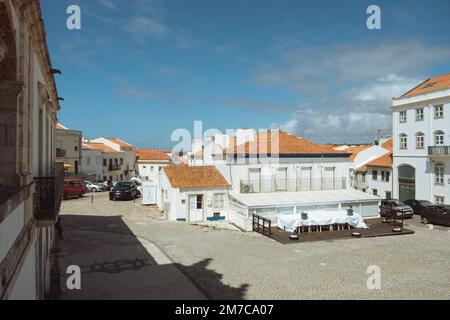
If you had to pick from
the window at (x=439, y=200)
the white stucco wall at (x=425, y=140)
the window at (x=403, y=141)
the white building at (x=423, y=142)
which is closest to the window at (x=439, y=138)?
the white building at (x=423, y=142)

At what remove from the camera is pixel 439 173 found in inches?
1126

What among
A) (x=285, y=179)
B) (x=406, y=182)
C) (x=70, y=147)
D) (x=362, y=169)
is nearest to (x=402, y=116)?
(x=406, y=182)

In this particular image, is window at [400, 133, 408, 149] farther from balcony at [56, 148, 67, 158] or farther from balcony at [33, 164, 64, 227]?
balcony at [56, 148, 67, 158]

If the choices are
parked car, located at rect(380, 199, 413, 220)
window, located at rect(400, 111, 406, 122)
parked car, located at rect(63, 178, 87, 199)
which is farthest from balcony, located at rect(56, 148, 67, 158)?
window, located at rect(400, 111, 406, 122)

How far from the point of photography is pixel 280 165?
24.6 meters

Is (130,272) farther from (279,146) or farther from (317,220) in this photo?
(279,146)

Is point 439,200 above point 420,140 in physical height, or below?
below

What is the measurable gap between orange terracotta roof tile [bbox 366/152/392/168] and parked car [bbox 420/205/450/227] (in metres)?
11.4

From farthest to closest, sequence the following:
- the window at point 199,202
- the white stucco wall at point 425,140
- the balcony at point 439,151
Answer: the white stucco wall at point 425,140 → the balcony at point 439,151 → the window at point 199,202

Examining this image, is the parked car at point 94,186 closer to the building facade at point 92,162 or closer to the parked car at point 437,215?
the building facade at point 92,162

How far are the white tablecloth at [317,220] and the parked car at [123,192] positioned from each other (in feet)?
58.0

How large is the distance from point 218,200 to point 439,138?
777 inches

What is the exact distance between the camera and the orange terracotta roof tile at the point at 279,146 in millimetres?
24719
